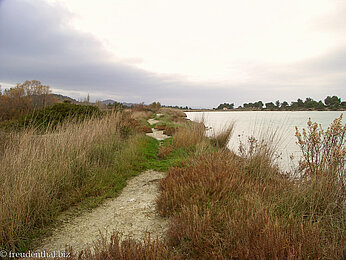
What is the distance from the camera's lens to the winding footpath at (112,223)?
2.76 m

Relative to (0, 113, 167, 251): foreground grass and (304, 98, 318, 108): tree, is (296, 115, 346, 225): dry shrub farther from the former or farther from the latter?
(304, 98, 318, 108): tree

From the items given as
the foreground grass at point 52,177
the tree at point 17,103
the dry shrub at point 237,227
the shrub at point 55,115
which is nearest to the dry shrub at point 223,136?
the foreground grass at point 52,177

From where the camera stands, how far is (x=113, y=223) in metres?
3.22

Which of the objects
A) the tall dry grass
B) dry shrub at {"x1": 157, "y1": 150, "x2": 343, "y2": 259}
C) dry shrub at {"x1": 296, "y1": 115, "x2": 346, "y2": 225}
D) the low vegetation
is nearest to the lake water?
the low vegetation

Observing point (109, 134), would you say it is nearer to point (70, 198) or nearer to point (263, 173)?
point (70, 198)

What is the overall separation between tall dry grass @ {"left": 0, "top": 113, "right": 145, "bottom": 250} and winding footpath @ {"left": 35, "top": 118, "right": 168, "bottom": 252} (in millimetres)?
432

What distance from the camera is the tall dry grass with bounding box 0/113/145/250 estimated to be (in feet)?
8.98

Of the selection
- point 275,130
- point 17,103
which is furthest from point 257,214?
point 17,103

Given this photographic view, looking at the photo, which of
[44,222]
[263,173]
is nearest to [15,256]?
[44,222]

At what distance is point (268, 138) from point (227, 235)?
13.9 ft

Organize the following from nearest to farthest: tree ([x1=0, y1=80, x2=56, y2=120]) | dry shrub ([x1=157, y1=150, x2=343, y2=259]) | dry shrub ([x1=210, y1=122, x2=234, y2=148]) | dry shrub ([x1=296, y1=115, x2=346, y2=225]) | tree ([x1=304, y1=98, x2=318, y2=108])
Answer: dry shrub ([x1=157, y1=150, x2=343, y2=259]) < dry shrub ([x1=296, y1=115, x2=346, y2=225]) < dry shrub ([x1=210, y1=122, x2=234, y2=148]) < tree ([x1=0, y1=80, x2=56, y2=120]) < tree ([x1=304, y1=98, x2=318, y2=108])

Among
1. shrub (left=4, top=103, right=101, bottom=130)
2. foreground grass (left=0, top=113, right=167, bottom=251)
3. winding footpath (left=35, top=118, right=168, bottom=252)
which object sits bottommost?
winding footpath (left=35, top=118, right=168, bottom=252)

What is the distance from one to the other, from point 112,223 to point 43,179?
164cm

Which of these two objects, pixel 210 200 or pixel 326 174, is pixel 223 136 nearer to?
pixel 326 174
